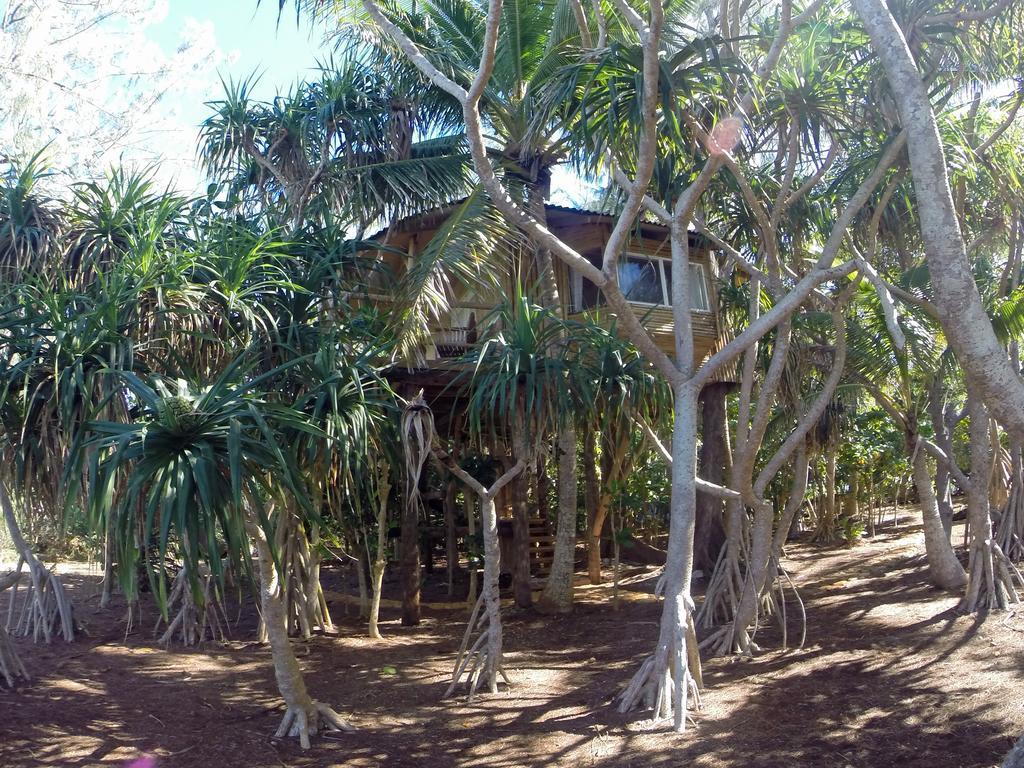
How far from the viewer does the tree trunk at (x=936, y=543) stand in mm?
11156

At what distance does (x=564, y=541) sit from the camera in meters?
12.0

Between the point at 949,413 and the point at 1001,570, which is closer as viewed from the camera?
the point at 1001,570

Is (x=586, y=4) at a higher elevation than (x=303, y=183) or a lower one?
higher

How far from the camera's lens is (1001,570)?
32.3ft

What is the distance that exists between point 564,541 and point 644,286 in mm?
4441

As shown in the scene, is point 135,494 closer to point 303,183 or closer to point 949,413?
point 303,183

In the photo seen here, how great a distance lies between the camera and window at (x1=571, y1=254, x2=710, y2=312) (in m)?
14.0

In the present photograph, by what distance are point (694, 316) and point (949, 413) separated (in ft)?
13.4

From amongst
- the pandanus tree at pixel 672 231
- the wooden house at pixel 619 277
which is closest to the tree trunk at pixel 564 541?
the wooden house at pixel 619 277

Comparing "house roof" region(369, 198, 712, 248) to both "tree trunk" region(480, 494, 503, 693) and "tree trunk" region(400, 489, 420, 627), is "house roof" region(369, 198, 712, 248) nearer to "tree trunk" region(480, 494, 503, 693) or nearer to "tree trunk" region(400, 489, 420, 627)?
"tree trunk" region(400, 489, 420, 627)

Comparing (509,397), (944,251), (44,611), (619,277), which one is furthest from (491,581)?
(619,277)

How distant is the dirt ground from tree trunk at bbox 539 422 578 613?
612 mm

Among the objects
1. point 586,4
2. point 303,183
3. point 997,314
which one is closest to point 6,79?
point 303,183

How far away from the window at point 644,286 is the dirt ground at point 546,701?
5112mm
